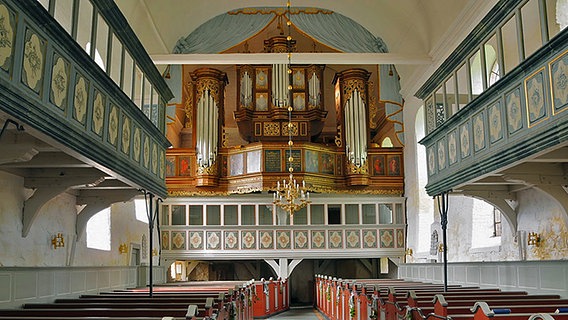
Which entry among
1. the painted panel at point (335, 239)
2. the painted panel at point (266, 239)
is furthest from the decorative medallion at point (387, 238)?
the painted panel at point (266, 239)

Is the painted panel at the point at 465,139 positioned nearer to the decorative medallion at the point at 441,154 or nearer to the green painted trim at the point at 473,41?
the decorative medallion at the point at 441,154

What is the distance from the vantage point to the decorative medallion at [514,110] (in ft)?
26.2

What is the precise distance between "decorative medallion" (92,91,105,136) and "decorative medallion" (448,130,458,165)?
20.3ft

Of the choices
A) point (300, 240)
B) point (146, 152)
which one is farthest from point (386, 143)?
point (146, 152)

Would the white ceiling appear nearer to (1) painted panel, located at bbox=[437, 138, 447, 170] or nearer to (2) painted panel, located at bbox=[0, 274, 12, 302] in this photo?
(1) painted panel, located at bbox=[437, 138, 447, 170]

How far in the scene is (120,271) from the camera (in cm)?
1420

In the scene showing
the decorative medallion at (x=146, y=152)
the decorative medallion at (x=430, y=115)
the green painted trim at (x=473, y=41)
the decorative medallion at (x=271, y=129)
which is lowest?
the decorative medallion at (x=146, y=152)

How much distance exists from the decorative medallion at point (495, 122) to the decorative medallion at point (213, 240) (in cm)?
1357

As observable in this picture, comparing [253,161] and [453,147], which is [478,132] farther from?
[253,161]

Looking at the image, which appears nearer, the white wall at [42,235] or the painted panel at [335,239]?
the white wall at [42,235]

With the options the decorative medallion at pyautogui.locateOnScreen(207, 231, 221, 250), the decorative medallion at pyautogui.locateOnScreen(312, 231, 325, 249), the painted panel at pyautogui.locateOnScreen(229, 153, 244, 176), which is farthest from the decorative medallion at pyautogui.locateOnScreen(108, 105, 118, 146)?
the decorative medallion at pyautogui.locateOnScreen(312, 231, 325, 249)

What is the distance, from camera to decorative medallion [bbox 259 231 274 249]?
2119 cm

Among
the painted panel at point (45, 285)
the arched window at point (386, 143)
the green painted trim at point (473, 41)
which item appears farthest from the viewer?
the arched window at point (386, 143)

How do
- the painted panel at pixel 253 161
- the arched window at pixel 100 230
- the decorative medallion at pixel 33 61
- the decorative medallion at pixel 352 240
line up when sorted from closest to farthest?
the decorative medallion at pixel 33 61 < the arched window at pixel 100 230 < the painted panel at pixel 253 161 < the decorative medallion at pixel 352 240
